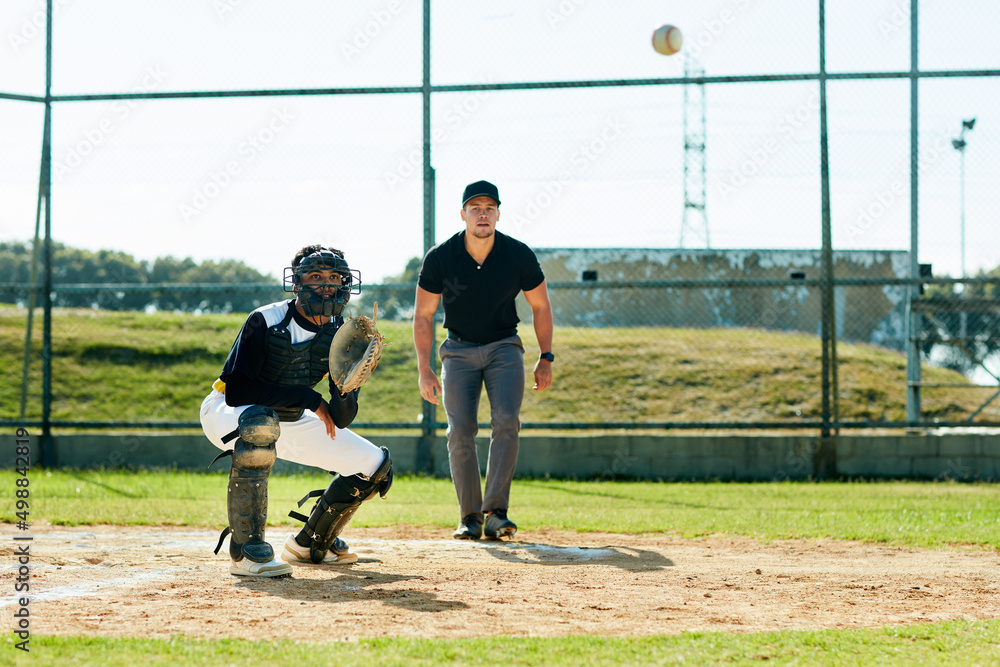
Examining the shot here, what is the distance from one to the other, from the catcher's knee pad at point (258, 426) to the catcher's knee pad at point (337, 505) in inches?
17.2

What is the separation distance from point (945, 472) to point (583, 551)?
547cm

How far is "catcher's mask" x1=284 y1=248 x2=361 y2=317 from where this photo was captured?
4.07m

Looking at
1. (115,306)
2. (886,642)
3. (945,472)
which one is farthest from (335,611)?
(115,306)

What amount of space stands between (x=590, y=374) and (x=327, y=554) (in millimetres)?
7804

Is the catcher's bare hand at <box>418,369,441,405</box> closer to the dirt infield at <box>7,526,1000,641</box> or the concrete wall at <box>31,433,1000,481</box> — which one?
the dirt infield at <box>7,526,1000,641</box>

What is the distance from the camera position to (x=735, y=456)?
870 centimetres

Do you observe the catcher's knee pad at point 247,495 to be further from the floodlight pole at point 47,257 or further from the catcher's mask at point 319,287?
the floodlight pole at point 47,257

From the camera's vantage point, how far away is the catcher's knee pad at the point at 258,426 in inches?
154

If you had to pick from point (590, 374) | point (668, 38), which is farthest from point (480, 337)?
point (590, 374)

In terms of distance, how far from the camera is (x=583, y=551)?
4.75 meters

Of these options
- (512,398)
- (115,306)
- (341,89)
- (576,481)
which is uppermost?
(341,89)

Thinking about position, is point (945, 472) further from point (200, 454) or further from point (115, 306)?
point (115, 306)

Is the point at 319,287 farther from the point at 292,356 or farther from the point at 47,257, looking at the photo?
the point at 47,257

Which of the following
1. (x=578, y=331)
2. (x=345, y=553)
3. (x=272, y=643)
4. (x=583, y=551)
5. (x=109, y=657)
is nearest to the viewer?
(x=109, y=657)
